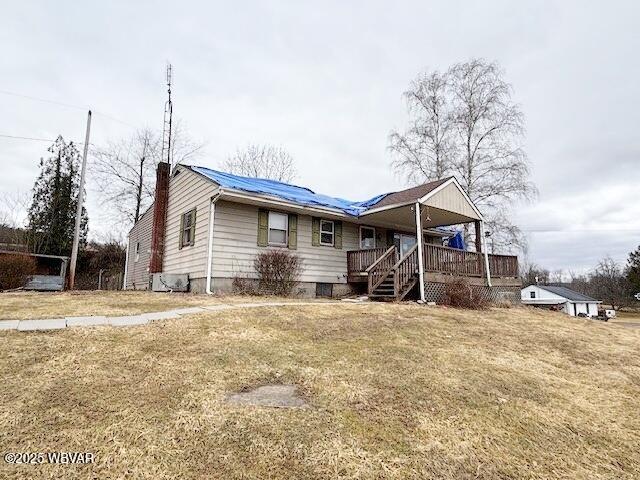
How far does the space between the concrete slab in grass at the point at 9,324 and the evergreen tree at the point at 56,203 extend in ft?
72.3

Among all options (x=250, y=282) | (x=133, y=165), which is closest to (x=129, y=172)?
(x=133, y=165)

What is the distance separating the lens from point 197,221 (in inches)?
481

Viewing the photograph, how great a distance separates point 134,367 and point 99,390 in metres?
0.60

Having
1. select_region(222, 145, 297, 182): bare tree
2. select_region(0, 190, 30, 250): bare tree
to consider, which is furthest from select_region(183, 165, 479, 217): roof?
select_region(0, 190, 30, 250): bare tree

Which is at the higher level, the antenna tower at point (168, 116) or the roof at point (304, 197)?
the antenna tower at point (168, 116)

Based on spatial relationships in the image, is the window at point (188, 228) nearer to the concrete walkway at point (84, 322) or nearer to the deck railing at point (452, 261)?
the concrete walkway at point (84, 322)

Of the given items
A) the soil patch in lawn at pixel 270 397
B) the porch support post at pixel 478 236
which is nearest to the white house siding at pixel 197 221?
the soil patch in lawn at pixel 270 397

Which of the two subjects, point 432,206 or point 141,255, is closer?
point 432,206

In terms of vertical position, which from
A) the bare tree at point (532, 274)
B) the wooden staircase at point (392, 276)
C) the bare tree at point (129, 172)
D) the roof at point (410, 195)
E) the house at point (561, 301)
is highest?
the bare tree at point (129, 172)

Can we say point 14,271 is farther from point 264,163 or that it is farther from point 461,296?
point 264,163

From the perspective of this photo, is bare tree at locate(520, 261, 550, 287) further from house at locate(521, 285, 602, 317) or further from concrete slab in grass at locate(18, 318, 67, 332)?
concrete slab in grass at locate(18, 318, 67, 332)

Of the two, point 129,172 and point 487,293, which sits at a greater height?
point 129,172

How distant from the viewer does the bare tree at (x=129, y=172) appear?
28.0 meters

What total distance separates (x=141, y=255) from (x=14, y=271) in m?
5.19
